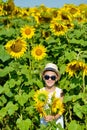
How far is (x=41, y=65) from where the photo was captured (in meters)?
5.85

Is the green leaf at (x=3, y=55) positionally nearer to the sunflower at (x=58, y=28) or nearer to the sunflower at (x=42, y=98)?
the sunflower at (x=58, y=28)

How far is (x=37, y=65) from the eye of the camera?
232 inches

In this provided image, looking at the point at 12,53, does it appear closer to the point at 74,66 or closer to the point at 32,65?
the point at 32,65

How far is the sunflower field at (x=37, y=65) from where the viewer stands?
15.9 feet

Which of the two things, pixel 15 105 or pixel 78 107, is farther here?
pixel 15 105

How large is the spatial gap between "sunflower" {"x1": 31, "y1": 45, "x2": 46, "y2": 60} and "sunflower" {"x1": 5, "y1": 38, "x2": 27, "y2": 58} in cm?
38

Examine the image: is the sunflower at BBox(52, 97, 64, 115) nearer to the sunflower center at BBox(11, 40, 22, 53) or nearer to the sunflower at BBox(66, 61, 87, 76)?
the sunflower at BBox(66, 61, 87, 76)

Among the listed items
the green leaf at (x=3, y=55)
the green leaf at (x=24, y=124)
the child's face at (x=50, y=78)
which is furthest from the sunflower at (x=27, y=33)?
the green leaf at (x=24, y=124)

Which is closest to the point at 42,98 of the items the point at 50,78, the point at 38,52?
the point at 50,78

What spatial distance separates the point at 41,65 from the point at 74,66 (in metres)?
1.35

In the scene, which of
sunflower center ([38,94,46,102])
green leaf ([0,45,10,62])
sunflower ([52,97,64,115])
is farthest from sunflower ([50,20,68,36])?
sunflower ([52,97,64,115])

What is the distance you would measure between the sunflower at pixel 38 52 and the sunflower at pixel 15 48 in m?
0.38

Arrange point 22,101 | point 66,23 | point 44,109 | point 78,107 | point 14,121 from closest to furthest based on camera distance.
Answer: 1. point 44,109
2. point 78,107
3. point 22,101
4. point 14,121
5. point 66,23

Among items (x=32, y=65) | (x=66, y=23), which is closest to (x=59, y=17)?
(x=66, y=23)
